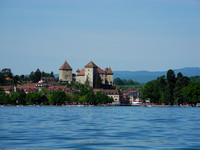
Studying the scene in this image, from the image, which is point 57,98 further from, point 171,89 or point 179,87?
point 179,87

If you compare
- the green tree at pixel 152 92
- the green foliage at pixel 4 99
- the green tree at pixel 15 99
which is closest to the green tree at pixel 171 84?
the green tree at pixel 152 92

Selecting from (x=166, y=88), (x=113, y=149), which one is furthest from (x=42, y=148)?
(x=166, y=88)

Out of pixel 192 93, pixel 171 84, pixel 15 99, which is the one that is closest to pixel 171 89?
pixel 171 84

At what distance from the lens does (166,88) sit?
473 feet

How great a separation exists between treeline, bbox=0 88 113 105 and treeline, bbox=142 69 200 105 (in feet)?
102

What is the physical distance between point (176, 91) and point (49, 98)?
52524 mm

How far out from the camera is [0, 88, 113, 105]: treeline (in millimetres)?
166500

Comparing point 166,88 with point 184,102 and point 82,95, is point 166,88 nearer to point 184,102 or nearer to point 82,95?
point 184,102

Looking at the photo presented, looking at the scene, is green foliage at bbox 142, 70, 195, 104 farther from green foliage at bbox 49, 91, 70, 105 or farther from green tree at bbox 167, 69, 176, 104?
green foliage at bbox 49, 91, 70, 105

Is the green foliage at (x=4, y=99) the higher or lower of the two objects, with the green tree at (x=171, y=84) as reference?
lower

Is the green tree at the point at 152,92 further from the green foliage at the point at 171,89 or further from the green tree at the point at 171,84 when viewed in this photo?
the green tree at the point at 171,84

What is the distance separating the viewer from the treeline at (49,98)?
16650cm

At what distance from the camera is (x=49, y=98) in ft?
559

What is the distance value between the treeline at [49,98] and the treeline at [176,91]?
1225 inches
